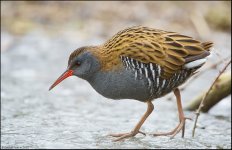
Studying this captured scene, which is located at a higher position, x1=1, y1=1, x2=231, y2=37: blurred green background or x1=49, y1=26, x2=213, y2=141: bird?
x1=49, y1=26, x2=213, y2=141: bird

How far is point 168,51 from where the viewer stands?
655 cm

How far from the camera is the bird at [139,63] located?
6.41 meters

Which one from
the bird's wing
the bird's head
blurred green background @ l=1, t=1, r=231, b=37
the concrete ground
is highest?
the bird's wing

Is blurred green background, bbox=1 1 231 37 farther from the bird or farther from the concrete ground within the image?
the bird

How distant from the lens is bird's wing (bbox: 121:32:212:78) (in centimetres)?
641

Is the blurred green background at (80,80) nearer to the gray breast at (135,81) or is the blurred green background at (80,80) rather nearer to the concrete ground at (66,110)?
the concrete ground at (66,110)

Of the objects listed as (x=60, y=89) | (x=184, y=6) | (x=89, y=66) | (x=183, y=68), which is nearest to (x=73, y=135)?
(x=89, y=66)

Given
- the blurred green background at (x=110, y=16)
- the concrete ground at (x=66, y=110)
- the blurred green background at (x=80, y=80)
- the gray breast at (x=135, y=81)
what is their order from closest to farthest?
the gray breast at (x=135, y=81)
the concrete ground at (x=66, y=110)
the blurred green background at (x=80, y=80)
the blurred green background at (x=110, y=16)

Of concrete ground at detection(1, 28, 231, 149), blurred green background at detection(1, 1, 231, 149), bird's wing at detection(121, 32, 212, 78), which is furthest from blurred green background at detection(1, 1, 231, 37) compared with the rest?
bird's wing at detection(121, 32, 212, 78)

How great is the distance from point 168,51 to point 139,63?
354mm

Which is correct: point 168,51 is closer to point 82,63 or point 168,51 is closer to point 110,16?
point 82,63

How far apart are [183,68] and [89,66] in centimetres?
93

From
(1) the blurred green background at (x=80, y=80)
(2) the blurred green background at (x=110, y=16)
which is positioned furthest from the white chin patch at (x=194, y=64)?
(2) the blurred green background at (x=110, y=16)

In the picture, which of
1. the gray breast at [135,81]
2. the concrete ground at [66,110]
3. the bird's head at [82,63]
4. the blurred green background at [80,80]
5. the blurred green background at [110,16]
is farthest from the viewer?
the blurred green background at [110,16]
